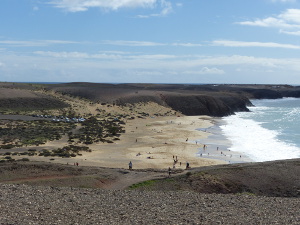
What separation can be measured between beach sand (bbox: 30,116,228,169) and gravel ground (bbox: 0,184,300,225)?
1537 centimetres

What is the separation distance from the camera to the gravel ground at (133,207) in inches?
678

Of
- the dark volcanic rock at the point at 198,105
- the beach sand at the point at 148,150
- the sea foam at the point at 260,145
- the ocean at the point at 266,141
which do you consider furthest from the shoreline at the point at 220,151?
the dark volcanic rock at the point at 198,105

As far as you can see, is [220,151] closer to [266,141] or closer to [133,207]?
[266,141]

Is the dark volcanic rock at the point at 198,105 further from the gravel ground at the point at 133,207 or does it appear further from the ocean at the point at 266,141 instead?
the gravel ground at the point at 133,207

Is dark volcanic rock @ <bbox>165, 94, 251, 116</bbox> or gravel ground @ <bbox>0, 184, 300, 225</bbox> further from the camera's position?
dark volcanic rock @ <bbox>165, 94, 251, 116</bbox>

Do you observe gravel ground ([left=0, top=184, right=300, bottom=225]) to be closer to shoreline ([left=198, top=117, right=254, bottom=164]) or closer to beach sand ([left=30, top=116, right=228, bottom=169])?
beach sand ([left=30, top=116, right=228, bottom=169])

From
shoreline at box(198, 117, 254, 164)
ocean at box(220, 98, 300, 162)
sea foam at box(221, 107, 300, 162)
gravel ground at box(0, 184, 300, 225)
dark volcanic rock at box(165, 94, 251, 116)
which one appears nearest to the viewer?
gravel ground at box(0, 184, 300, 225)

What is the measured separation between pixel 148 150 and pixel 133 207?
28.4 meters

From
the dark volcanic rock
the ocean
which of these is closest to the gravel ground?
the ocean

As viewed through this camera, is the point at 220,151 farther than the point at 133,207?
Yes

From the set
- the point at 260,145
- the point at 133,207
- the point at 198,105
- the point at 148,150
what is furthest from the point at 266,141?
the point at 198,105

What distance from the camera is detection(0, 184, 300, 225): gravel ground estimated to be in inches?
678

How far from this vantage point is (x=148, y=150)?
48.1 metres

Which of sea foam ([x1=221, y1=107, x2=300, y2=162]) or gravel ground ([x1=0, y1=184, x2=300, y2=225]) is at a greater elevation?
gravel ground ([x1=0, y1=184, x2=300, y2=225])
